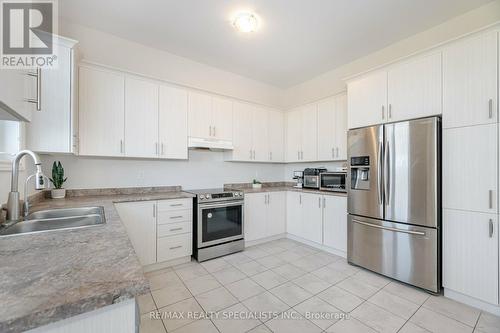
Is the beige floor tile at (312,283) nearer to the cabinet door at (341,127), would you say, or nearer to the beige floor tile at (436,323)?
the beige floor tile at (436,323)

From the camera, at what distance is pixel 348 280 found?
7.93 ft

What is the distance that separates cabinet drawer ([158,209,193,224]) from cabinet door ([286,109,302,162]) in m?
2.17

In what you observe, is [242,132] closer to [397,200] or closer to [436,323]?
[397,200]

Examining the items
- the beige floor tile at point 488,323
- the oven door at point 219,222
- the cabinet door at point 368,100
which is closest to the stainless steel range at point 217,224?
the oven door at point 219,222

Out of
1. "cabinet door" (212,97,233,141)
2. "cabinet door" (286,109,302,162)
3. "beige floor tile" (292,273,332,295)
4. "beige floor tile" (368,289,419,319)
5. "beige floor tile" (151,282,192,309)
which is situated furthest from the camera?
"cabinet door" (286,109,302,162)

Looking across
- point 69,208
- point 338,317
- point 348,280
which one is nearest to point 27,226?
point 69,208

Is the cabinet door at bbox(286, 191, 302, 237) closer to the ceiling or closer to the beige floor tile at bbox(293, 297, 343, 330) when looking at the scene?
the beige floor tile at bbox(293, 297, 343, 330)

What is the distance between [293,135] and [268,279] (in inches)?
102

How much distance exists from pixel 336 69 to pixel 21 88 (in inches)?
150

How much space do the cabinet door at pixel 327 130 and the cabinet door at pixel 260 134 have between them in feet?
3.14

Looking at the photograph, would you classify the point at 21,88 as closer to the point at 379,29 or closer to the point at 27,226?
the point at 27,226

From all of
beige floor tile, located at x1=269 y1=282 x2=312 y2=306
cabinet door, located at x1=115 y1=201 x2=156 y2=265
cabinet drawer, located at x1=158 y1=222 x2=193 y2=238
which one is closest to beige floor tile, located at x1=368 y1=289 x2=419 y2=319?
beige floor tile, located at x1=269 y1=282 x2=312 y2=306

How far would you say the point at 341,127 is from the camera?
3330 millimetres

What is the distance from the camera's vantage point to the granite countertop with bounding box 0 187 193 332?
516 millimetres
